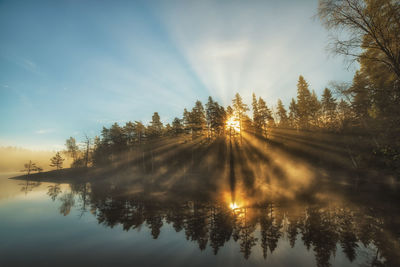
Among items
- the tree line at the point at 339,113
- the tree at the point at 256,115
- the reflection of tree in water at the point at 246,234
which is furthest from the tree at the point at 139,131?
the reflection of tree in water at the point at 246,234

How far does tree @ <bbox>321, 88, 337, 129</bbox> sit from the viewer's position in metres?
43.2

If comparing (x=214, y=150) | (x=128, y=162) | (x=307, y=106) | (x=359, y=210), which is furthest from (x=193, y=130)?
(x=359, y=210)

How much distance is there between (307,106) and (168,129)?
47.4 meters

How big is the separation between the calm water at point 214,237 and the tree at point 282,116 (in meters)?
47.9

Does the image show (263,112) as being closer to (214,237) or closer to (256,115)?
(256,115)

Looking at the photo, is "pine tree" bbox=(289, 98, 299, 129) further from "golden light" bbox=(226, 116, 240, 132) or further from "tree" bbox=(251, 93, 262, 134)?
"golden light" bbox=(226, 116, 240, 132)

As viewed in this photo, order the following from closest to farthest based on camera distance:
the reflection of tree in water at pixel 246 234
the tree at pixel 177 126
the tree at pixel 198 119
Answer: the reflection of tree in water at pixel 246 234
the tree at pixel 198 119
the tree at pixel 177 126

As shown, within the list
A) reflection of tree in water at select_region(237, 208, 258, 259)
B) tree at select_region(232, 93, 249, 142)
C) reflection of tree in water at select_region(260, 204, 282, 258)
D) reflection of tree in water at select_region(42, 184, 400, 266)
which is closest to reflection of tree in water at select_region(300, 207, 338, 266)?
Answer: reflection of tree in water at select_region(42, 184, 400, 266)

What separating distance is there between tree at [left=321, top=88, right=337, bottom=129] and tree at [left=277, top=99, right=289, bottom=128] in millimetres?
12617

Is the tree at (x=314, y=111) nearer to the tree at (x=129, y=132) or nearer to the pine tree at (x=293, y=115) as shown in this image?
the pine tree at (x=293, y=115)

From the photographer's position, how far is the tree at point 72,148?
A: 7925 cm

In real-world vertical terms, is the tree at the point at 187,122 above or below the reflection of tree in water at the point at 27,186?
above

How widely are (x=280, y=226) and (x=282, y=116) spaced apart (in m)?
57.7

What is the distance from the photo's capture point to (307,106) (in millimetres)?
43938
